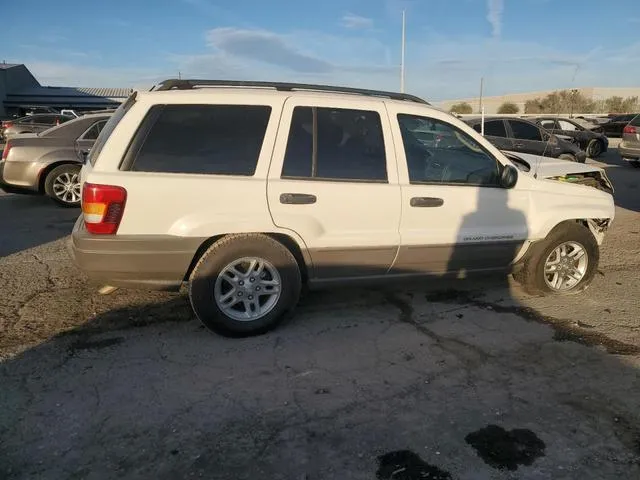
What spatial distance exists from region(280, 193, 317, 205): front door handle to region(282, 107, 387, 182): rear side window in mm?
142

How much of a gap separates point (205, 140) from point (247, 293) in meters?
1.18

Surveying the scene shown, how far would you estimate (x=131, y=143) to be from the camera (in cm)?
372

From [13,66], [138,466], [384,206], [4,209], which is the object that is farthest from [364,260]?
[13,66]

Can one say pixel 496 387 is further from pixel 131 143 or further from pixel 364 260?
pixel 131 143

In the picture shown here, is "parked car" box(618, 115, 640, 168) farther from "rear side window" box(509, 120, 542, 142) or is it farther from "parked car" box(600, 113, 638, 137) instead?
"parked car" box(600, 113, 638, 137)

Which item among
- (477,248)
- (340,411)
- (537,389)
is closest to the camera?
(340,411)

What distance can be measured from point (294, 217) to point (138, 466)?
78.1 inches

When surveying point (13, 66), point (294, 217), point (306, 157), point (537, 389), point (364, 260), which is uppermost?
point (13, 66)

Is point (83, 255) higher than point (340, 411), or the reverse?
point (83, 255)

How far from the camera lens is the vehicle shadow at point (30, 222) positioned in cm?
684

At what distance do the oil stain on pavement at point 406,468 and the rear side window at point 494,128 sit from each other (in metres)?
12.5

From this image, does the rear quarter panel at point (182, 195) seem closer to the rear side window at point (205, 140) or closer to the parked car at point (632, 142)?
the rear side window at point (205, 140)

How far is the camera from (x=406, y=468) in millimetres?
2602

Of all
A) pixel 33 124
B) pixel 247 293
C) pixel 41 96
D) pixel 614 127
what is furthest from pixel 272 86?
pixel 41 96
